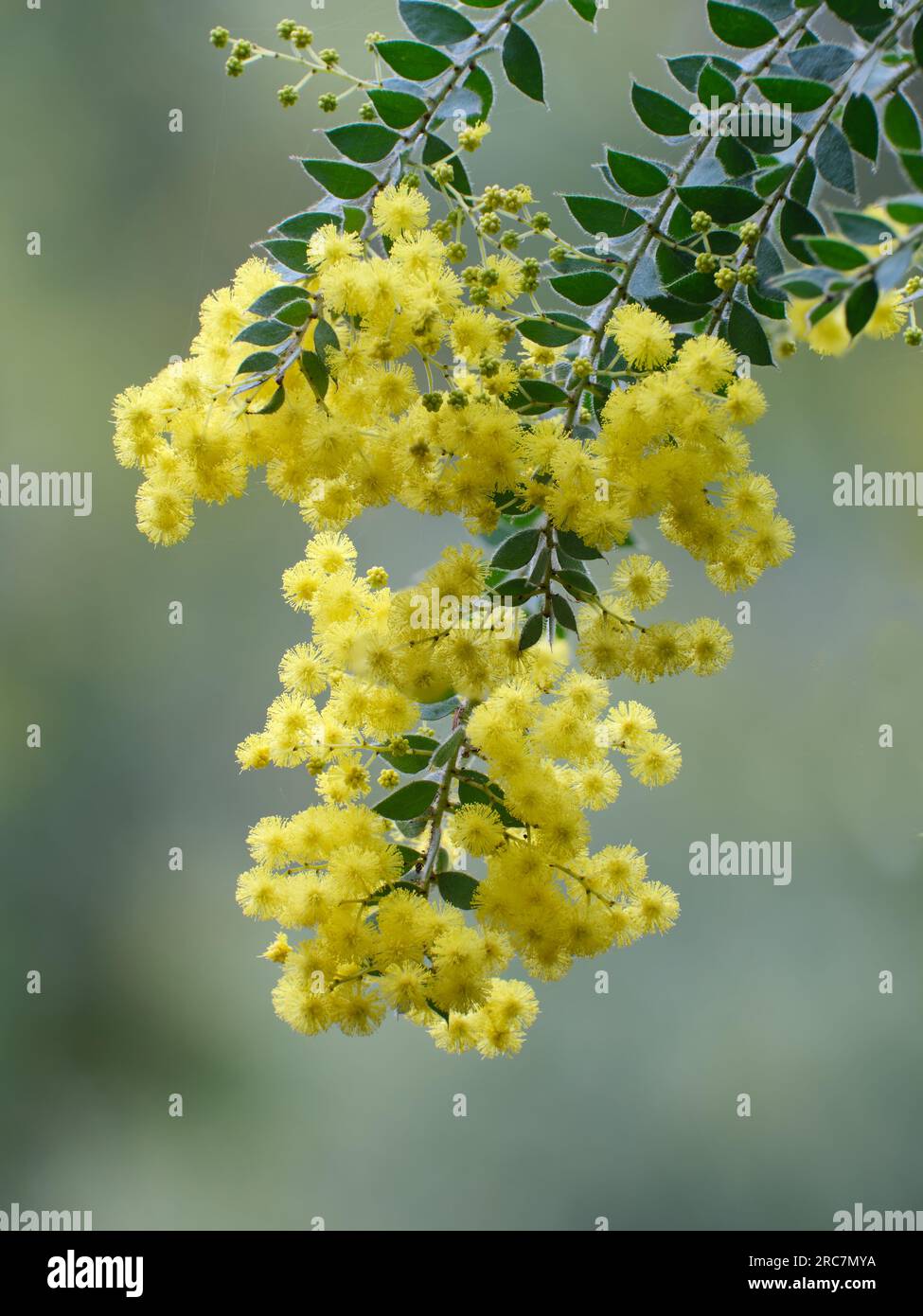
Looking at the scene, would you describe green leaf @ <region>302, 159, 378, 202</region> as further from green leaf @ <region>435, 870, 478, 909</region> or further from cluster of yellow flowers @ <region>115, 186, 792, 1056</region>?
green leaf @ <region>435, 870, 478, 909</region>

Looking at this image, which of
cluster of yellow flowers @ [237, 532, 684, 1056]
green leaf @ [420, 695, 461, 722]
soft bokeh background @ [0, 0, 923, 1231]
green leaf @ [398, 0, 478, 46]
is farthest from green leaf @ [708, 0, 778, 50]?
soft bokeh background @ [0, 0, 923, 1231]

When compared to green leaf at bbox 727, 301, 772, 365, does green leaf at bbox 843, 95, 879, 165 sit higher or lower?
higher

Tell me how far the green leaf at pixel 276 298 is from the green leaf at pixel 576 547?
0.23 m

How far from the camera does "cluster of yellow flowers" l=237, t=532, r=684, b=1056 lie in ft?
2.49

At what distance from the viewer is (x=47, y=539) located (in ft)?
5.51

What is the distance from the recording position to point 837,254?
2.15ft

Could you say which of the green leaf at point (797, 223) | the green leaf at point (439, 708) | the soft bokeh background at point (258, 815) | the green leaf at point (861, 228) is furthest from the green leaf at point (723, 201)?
the soft bokeh background at point (258, 815)

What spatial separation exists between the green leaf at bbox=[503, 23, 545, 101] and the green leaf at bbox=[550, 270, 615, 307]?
5.9 inches

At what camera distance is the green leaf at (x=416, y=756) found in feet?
2.86

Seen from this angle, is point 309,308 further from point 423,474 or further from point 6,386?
point 6,386

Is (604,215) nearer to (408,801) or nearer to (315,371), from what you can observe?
(315,371)

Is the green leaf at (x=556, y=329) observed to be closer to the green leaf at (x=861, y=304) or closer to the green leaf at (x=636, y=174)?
the green leaf at (x=636, y=174)

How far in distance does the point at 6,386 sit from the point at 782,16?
48.7 inches

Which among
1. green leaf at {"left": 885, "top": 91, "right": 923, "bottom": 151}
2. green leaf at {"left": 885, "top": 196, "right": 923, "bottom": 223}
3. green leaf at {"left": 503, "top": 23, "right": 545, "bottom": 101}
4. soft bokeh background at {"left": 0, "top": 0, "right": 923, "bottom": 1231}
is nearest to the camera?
green leaf at {"left": 885, "top": 196, "right": 923, "bottom": 223}
